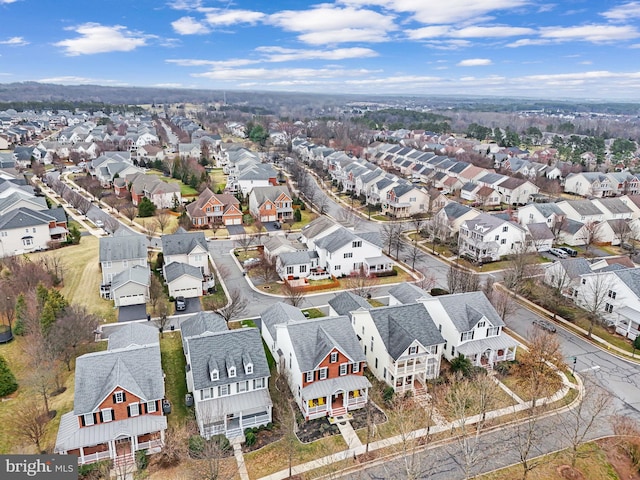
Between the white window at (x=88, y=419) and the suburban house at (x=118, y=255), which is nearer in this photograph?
the white window at (x=88, y=419)

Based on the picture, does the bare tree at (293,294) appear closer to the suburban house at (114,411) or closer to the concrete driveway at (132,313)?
the concrete driveway at (132,313)

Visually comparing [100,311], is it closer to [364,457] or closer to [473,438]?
[364,457]

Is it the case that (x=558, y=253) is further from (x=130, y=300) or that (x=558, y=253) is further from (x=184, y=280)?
(x=130, y=300)

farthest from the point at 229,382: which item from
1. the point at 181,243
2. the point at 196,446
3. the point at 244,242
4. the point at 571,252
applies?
the point at 571,252

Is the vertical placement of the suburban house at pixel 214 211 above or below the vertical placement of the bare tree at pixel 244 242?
above

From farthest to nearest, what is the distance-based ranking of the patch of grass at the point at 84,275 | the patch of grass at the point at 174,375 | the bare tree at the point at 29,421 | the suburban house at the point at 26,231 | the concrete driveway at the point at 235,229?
1. the concrete driveway at the point at 235,229
2. the suburban house at the point at 26,231
3. the patch of grass at the point at 84,275
4. the patch of grass at the point at 174,375
5. the bare tree at the point at 29,421

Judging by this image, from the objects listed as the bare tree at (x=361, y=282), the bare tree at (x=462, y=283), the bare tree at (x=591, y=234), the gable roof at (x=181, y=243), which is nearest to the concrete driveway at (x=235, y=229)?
Result: the gable roof at (x=181, y=243)

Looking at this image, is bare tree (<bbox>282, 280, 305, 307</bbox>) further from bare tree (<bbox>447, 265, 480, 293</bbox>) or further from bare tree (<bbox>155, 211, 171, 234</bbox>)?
bare tree (<bbox>155, 211, 171, 234</bbox>)
